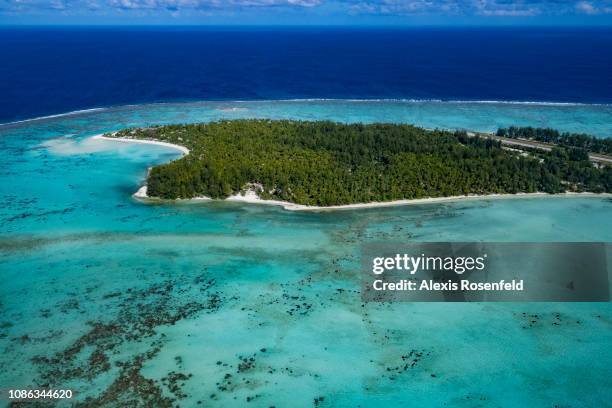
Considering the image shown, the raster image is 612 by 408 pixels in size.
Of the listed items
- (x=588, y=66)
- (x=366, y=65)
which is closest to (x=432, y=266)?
(x=366, y=65)

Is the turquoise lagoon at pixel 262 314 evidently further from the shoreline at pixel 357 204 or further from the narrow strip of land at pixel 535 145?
the narrow strip of land at pixel 535 145

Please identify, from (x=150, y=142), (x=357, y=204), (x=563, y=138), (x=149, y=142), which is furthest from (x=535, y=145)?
(x=149, y=142)

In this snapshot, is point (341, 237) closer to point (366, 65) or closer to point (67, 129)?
point (67, 129)

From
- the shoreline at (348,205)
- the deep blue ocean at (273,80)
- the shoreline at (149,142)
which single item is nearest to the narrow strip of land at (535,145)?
the shoreline at (348,205)

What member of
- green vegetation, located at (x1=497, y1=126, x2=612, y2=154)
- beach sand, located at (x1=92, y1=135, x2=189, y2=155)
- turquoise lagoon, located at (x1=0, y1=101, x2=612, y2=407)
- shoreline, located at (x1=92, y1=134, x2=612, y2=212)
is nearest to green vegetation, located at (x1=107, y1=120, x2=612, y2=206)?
shoreline, located at (x1=92, y1=134, x2=612, y2=212)

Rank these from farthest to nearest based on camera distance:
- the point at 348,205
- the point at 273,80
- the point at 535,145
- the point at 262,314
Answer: the point at 273,80 < the point at 535,145 < the point at 348,205 < the point at 262,314

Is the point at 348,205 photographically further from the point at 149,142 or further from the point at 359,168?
the point at 149,142
